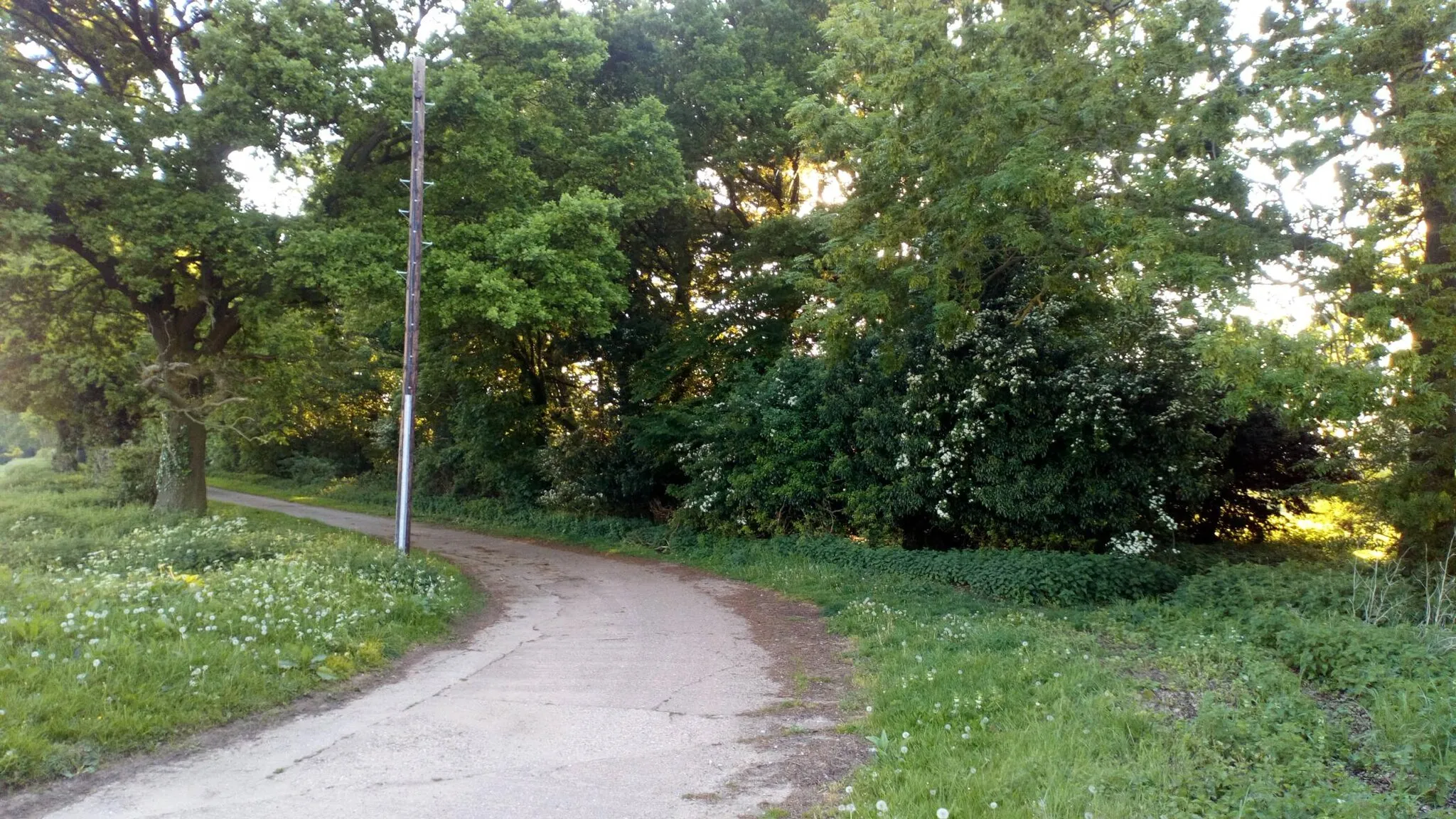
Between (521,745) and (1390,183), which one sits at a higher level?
(1390,183)

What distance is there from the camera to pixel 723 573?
16.1 meters

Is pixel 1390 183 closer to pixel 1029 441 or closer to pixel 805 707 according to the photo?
pixel 1029 441

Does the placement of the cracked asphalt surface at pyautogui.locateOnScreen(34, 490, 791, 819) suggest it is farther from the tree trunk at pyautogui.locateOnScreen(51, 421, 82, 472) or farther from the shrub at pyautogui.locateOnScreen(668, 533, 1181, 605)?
the tree trunk at pyautogui.locateOnScreen(51, 421, 82, 472)

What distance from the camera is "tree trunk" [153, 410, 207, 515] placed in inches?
713

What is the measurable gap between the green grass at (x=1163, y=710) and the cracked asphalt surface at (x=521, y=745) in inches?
34.9

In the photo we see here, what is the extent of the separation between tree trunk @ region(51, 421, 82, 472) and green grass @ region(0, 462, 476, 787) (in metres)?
22.1

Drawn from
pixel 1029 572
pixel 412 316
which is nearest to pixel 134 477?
pixel 412 316

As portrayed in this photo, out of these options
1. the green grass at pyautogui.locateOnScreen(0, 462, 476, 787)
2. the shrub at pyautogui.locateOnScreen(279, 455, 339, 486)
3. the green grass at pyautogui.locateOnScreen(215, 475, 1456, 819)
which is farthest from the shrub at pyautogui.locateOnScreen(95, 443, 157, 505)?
the green grass at pyautogui.locateOnScreen(215, 475, 1456, 819)

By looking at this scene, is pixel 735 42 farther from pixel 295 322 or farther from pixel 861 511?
pixel 295 322

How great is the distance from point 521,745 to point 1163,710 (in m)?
4.22

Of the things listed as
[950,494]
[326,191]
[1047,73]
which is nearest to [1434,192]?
[1047,73]

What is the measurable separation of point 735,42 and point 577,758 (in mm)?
17542

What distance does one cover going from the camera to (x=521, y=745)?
5781mm

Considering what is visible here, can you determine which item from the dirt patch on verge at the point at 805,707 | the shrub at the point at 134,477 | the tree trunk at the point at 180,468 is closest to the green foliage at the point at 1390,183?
the dirt patch on verge at the point at 805,707
